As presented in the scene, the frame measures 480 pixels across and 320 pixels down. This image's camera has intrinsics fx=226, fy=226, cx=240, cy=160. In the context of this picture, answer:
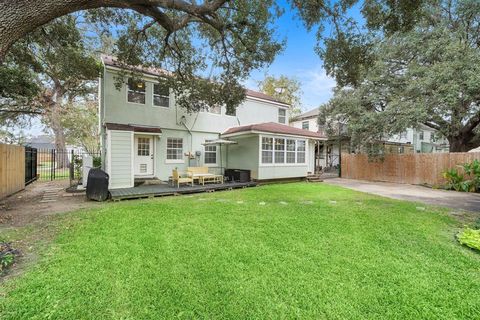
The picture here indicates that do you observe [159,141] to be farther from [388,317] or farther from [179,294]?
[388,317]

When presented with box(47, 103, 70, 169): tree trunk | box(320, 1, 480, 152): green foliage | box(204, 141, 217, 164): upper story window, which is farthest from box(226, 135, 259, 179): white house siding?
box(47, 103, 70, 169): tree trunk

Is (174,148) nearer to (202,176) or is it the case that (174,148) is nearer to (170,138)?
(170,138)

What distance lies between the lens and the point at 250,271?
3199 millimetres

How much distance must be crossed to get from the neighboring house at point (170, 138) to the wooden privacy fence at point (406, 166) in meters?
4.51

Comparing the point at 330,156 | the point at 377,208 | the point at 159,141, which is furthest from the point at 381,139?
the point at 159,141

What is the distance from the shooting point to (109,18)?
7.93 metres

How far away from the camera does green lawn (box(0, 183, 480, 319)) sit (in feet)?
8.08

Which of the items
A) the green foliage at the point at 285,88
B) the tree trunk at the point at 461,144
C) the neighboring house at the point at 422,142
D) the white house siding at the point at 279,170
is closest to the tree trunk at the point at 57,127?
the white house siding at the point at 279,170

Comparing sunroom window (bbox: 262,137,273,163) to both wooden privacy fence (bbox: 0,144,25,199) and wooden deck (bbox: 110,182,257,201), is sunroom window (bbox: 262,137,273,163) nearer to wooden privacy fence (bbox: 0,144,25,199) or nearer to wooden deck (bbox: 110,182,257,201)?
wooden deck (bbox: 110,182,257,201)

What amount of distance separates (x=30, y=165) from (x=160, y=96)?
8.04 m

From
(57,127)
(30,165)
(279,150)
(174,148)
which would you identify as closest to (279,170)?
(279,150)

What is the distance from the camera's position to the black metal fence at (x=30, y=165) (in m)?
11.3

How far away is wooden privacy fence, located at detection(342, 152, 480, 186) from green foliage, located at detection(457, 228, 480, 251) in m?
10.1

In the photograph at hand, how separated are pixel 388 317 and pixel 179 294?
2.30 m
